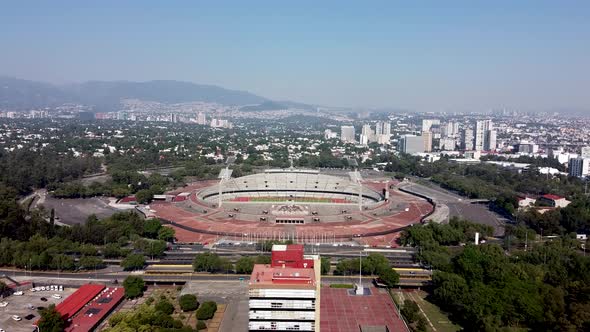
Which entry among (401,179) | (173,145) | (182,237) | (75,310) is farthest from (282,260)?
(173,145)

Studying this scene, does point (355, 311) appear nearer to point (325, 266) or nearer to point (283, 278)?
point (325, 266)

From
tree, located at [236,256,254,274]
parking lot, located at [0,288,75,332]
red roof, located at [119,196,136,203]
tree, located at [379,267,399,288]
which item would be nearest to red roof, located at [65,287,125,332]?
parking lot, located at [0,288,75,332]

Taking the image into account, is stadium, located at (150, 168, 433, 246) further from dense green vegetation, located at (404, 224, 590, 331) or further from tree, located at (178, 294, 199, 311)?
tree, located at (178, 294, 199, 311)

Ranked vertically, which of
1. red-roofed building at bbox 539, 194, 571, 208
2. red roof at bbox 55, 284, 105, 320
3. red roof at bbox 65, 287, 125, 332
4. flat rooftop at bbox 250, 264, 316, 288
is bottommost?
red roof at bbox 65, 287, 125, 332

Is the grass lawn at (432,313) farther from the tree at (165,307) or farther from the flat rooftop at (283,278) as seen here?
the tree at (165,307)

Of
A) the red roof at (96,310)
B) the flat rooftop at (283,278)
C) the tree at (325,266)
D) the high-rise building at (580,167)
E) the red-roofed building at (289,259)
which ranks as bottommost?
the red roof at (96,310)

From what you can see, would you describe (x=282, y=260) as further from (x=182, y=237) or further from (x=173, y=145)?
(x=173, y=145)

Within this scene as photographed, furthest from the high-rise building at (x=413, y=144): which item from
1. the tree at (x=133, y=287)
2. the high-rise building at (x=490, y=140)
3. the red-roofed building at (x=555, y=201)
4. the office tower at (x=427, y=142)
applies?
the tree at (x=133, y=287)
